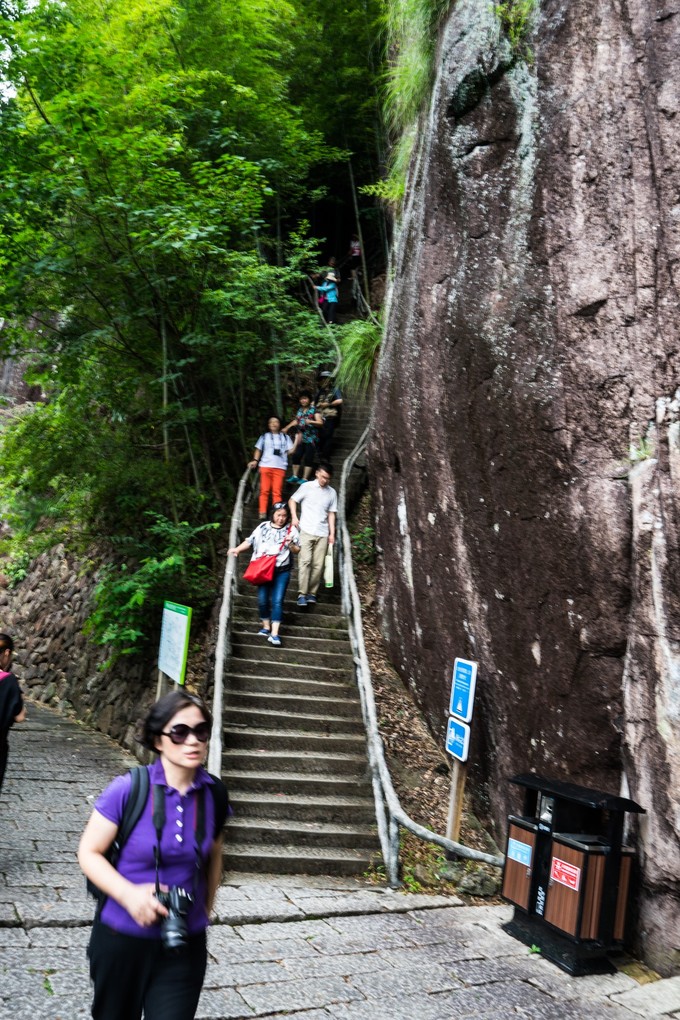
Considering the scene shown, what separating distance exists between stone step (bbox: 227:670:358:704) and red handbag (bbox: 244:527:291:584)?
1113mm

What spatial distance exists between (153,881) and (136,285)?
1112cm

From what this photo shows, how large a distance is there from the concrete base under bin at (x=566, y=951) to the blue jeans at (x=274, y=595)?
16.4 ft

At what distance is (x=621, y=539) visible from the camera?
245 inches

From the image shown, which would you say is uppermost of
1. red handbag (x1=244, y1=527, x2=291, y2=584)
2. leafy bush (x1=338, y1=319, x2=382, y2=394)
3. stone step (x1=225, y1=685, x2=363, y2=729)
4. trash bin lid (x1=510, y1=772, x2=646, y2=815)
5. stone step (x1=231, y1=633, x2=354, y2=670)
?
leafy bush (x1=338, y1=319, x2=382, y2=394)

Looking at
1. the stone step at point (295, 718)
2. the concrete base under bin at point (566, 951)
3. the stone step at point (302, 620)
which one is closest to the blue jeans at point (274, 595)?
the stone step at point (302, 620)

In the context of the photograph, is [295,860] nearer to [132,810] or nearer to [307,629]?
[307,629]

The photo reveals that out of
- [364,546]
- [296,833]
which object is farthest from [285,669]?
[364,546]

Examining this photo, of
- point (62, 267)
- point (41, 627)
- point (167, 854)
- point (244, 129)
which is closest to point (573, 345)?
point (167, 854)

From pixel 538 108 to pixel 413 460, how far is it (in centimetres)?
396

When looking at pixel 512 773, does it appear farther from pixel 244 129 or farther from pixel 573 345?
pixel 244 129

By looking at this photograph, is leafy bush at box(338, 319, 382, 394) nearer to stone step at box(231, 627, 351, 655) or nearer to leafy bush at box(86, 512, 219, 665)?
leafy bush at box(86, 512, 219, 665)

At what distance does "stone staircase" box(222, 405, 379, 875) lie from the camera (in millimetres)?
7480

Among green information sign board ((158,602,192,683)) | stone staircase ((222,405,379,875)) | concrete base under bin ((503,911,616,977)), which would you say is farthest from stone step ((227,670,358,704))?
concrete base under bin ((503,911,616,977))

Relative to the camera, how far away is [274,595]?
10.1m
